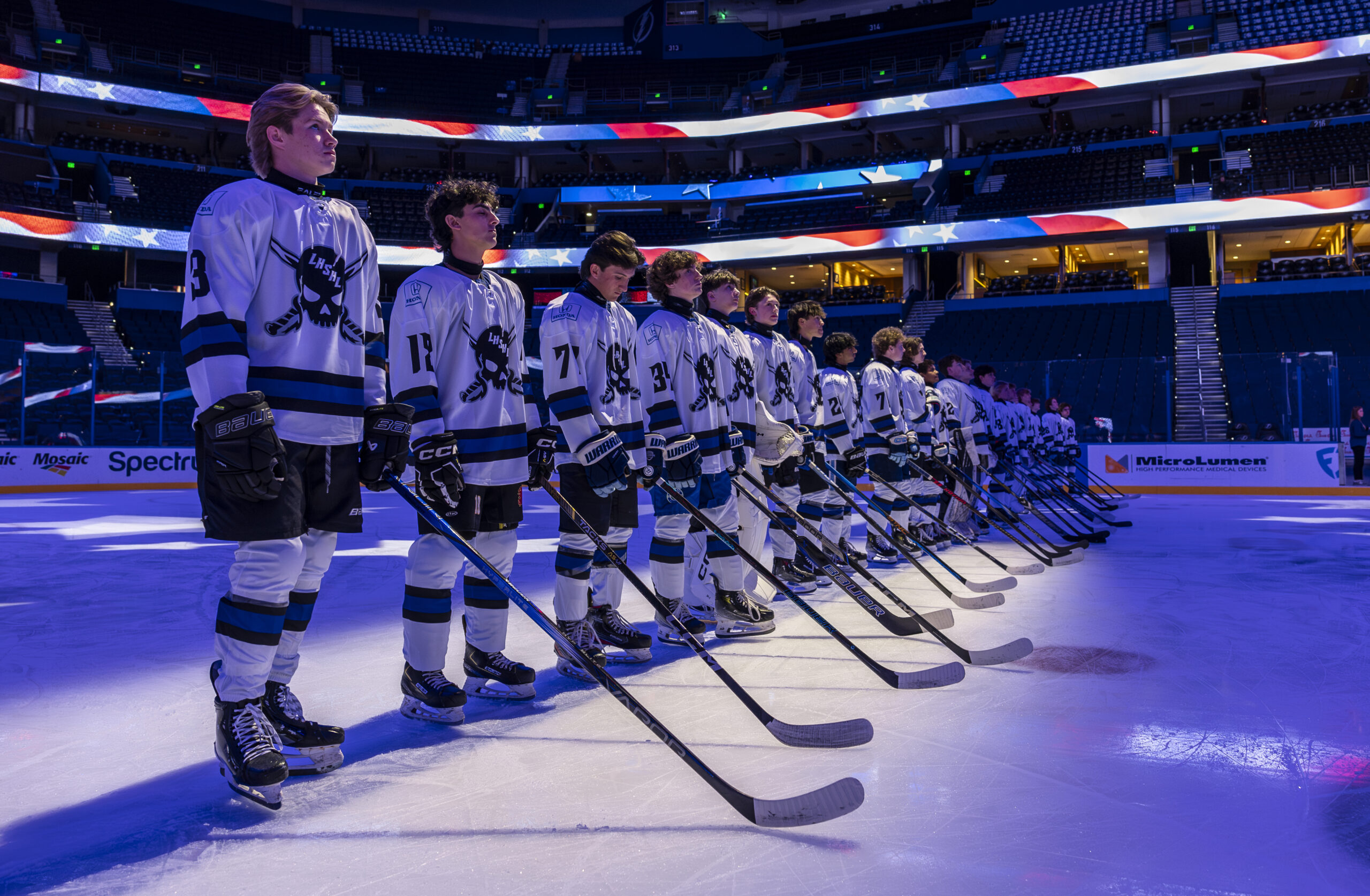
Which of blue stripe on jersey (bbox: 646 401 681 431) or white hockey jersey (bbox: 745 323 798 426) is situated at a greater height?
white hockey jersey (bbox: 745 323 798 426)

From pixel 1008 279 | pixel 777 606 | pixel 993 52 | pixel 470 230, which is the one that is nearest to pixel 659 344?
pixel 470 230

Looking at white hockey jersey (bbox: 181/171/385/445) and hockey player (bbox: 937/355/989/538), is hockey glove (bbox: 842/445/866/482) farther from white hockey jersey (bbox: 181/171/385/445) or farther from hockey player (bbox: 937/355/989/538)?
white hockey jersey (bbox: 181/171/385/445)

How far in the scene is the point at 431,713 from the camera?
8.70 ft

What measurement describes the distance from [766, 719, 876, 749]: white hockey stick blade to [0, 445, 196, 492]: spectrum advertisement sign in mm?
14508

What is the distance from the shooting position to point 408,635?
9.02ft

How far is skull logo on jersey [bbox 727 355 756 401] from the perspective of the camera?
4516mm

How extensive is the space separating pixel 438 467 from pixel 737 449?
189cm

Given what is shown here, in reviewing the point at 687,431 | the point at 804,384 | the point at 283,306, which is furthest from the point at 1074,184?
the point at 283,306

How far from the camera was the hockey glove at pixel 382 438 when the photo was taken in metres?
2.37

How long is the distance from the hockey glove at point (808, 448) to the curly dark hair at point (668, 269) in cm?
129

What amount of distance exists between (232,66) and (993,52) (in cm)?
2387

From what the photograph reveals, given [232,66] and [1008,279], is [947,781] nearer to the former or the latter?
[1008,279]

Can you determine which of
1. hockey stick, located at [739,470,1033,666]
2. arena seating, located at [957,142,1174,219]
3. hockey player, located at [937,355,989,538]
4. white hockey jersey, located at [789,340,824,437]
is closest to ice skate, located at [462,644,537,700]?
hockey stick, located at [739,470,1033,666]

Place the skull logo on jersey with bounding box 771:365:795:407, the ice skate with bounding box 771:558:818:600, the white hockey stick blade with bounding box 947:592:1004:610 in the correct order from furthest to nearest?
the ice skate with bounding box 771:558:818:600 < the skull logo on jersey with bounding box 771:365:795:407 < the white hockey stick blade with bounding box 947:592:1004:610
